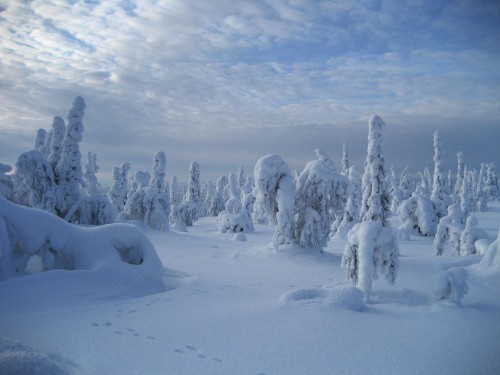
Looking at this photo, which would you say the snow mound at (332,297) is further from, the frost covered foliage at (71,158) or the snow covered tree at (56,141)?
the snow covered tree at (56,141)

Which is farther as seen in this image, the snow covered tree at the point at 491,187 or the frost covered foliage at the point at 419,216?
the snow covered tree at the point at 491,187

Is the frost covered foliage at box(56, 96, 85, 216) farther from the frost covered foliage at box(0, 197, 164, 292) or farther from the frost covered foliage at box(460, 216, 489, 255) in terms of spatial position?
the frost covered foliage at box(460, 216, 489, 255)

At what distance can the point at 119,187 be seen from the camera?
134 feet

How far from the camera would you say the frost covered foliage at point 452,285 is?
657 cm

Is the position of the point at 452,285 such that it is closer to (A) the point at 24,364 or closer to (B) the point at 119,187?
(A) the point at 24,364

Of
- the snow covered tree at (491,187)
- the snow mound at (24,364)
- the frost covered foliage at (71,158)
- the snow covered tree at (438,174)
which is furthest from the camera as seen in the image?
the snow covered tree at (491,187)

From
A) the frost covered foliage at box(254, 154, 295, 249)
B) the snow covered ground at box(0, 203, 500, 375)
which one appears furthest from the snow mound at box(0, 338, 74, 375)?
the frost covered foliage at box(254, 154, 295, 249)

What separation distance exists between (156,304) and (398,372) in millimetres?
4765

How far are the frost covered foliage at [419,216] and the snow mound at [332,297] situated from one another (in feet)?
86.9

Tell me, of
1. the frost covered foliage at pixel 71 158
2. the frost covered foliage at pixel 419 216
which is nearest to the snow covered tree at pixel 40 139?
the frost covered foliage at pixel 71 158

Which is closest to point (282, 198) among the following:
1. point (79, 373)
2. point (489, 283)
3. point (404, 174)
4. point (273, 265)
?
point (273, 265)

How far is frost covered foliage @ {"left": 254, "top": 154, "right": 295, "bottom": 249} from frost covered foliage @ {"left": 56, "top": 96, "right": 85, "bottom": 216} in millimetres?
11548

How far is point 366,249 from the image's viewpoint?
7500 millimetres

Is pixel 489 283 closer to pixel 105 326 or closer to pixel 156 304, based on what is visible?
pixel 156 304
